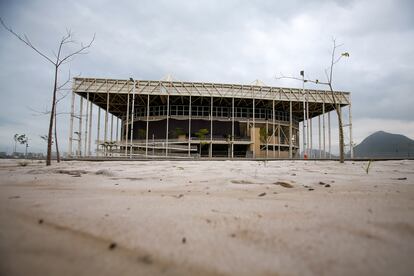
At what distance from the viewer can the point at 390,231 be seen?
3.03 feet

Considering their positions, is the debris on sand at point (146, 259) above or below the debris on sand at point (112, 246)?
below

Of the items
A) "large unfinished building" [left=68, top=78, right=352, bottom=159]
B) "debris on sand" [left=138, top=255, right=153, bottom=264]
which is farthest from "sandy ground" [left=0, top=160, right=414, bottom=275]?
"large unfinished building" [left=68, top=78, right=352, bottom=159]

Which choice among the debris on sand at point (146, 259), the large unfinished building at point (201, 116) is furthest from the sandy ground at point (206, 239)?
the large unfinished building at point (201, 116)

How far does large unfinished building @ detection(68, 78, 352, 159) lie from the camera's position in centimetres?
2845

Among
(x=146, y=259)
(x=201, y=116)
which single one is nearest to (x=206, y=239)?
(x=146, y=259)

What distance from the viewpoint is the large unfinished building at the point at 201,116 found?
2845cm

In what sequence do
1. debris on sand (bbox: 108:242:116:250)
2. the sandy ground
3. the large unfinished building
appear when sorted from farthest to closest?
the large unfinished building < debris on sand (bbox: 108:242:116:250) < the sandy ground

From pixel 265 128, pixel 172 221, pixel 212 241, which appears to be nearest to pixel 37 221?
pixel 172 221

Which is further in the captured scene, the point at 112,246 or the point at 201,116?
the point at 201,116

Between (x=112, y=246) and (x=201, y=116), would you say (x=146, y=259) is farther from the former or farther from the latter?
(x=201, y=116)

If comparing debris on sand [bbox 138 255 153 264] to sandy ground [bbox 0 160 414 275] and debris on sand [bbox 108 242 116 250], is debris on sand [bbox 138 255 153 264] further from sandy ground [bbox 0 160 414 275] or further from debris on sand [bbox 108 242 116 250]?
debris on sand [bbox 108 242 116 250]

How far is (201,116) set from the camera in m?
34.5

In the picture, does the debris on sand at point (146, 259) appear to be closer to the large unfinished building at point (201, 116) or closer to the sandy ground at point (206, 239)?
the sandy ground at point (206, 239)

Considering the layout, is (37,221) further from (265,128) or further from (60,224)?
(265,128)
